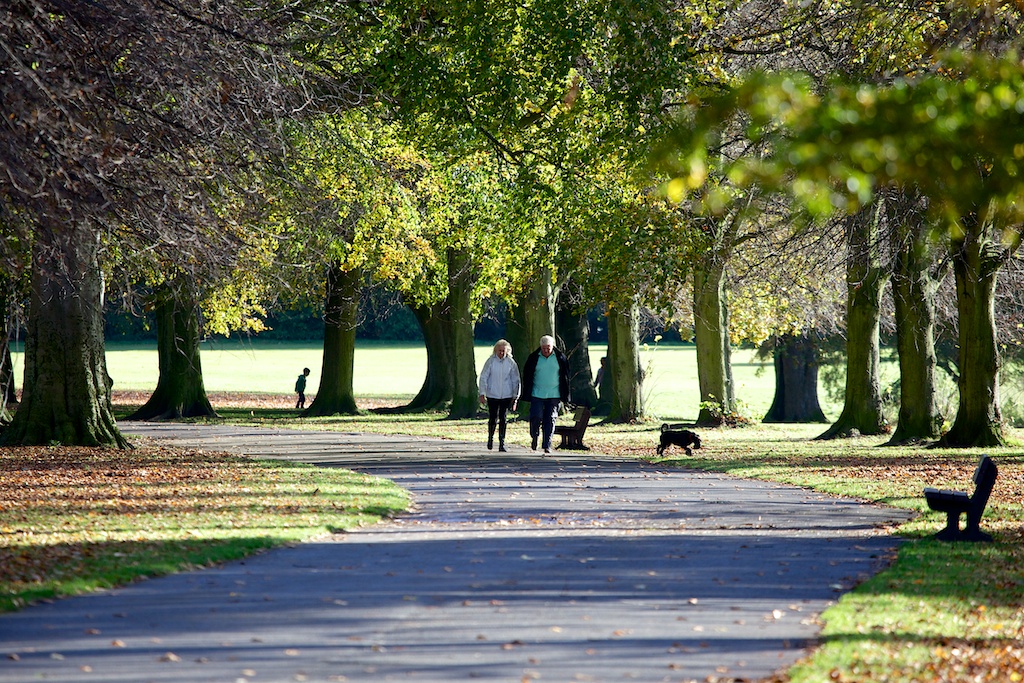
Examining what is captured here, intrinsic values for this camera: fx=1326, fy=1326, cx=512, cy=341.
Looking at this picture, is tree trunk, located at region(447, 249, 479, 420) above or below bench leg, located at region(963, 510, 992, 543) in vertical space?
above

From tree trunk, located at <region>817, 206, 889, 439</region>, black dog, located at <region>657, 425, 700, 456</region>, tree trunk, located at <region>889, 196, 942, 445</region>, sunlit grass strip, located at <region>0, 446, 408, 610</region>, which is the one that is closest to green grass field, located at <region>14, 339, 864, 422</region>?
tree trunk, located at <region>817, 206, 889, 439</region>

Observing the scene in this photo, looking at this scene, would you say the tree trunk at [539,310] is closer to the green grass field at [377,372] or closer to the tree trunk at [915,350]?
the green grass field at [377,372]

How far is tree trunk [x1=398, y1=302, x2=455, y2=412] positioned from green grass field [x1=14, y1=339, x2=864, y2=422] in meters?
3.57

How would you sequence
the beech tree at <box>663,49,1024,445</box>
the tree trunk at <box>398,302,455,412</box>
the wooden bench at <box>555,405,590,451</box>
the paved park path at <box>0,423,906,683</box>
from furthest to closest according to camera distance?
the tree trunk at <box>398,302,455,412</box>, the wooden bench at <box>555,405,590,451</box>, the paved park path at <box>0,423,906,683</box>, the beech tree at <box>663,49,1024,445</box>

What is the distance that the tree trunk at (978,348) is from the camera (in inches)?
842

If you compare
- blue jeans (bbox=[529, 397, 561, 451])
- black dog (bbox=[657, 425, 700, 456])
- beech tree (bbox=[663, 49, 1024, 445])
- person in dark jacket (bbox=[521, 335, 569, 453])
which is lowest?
black dog (bbox=[657, 425, 700, 456])

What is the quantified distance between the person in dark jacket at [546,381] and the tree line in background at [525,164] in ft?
4.31

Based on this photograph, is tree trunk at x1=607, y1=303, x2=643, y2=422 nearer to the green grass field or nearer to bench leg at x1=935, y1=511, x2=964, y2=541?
the green grass field

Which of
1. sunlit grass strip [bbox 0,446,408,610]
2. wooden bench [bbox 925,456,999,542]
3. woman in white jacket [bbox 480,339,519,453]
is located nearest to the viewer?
sunlit grass strip [bbox 0,446,408,610]

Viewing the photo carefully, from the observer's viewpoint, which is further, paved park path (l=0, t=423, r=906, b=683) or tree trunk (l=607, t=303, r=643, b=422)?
tree trunk (l=607, t=303, r=643, b=422)

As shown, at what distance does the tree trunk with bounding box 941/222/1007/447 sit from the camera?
2138cm

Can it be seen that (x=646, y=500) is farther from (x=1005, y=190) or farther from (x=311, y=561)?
(x=1005, y=190)

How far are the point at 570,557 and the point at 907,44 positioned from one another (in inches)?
429

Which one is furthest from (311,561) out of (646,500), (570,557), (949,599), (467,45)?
(467,45)
